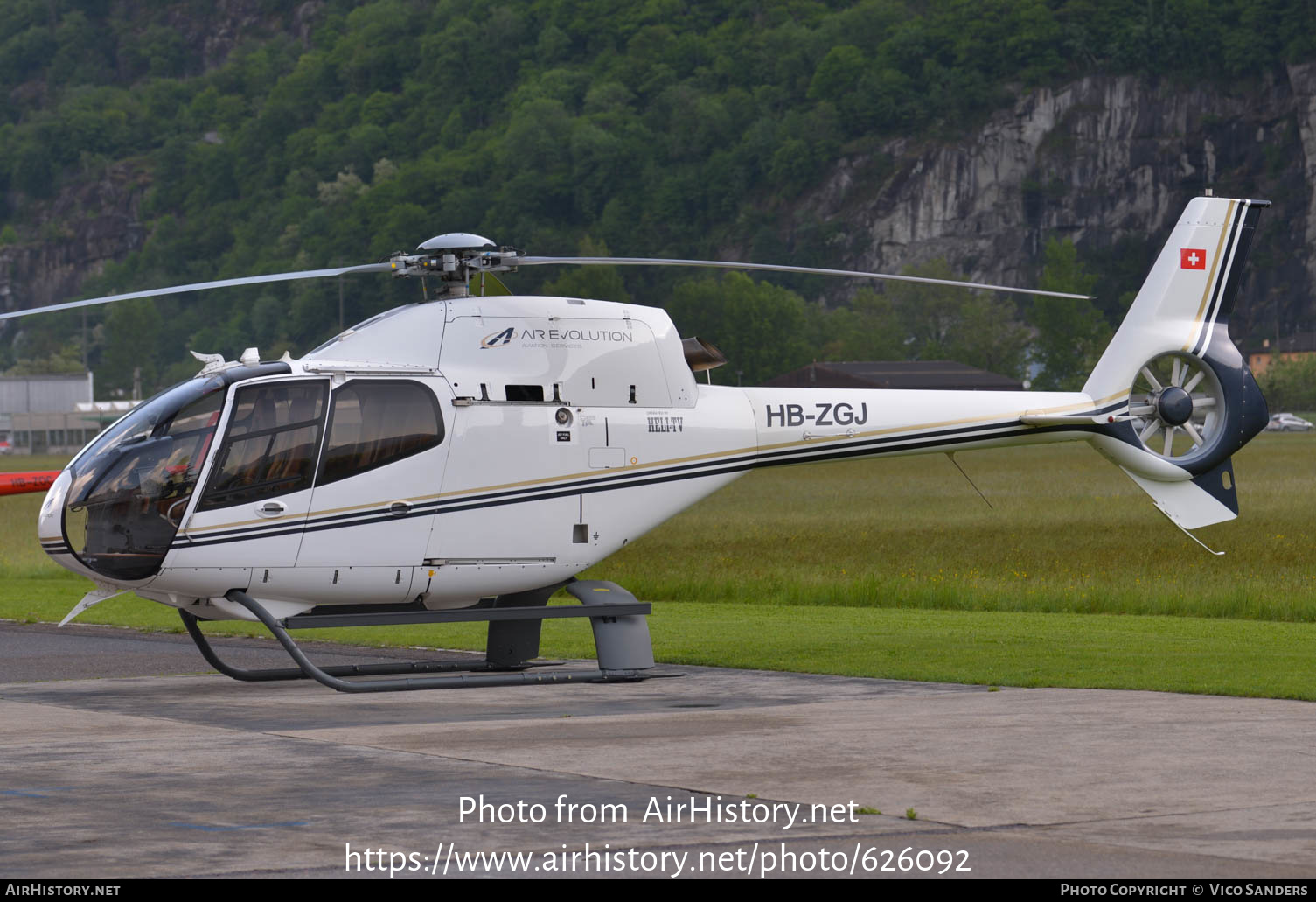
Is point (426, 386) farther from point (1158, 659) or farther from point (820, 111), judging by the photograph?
point (820, 111)

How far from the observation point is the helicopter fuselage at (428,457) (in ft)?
44.4

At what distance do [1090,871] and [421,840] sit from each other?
9.32 ft

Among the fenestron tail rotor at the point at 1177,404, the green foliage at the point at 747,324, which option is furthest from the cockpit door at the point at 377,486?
the green foliage at the point at 747,324

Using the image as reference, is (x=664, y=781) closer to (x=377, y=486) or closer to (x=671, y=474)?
(x=377, y=486)

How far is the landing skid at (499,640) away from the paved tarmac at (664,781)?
25cm

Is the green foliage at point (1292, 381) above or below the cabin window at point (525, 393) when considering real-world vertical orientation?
below

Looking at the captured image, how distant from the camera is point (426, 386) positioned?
14398mm

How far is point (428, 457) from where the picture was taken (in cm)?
1436

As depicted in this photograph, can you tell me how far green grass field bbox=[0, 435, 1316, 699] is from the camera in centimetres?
1555

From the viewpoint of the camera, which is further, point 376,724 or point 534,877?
point 376,724

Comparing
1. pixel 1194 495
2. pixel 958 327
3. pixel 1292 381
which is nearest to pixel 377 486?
pixel 1194 495

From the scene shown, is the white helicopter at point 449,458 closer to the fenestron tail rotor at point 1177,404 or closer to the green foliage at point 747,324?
the fenestron tail rotor at point 1177,404

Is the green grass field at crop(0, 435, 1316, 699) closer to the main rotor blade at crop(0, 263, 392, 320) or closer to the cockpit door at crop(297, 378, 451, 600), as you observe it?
the cockpit door at crop(297, 378, 451, 600)

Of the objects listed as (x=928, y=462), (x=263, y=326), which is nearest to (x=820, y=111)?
(x=263, y=326)
